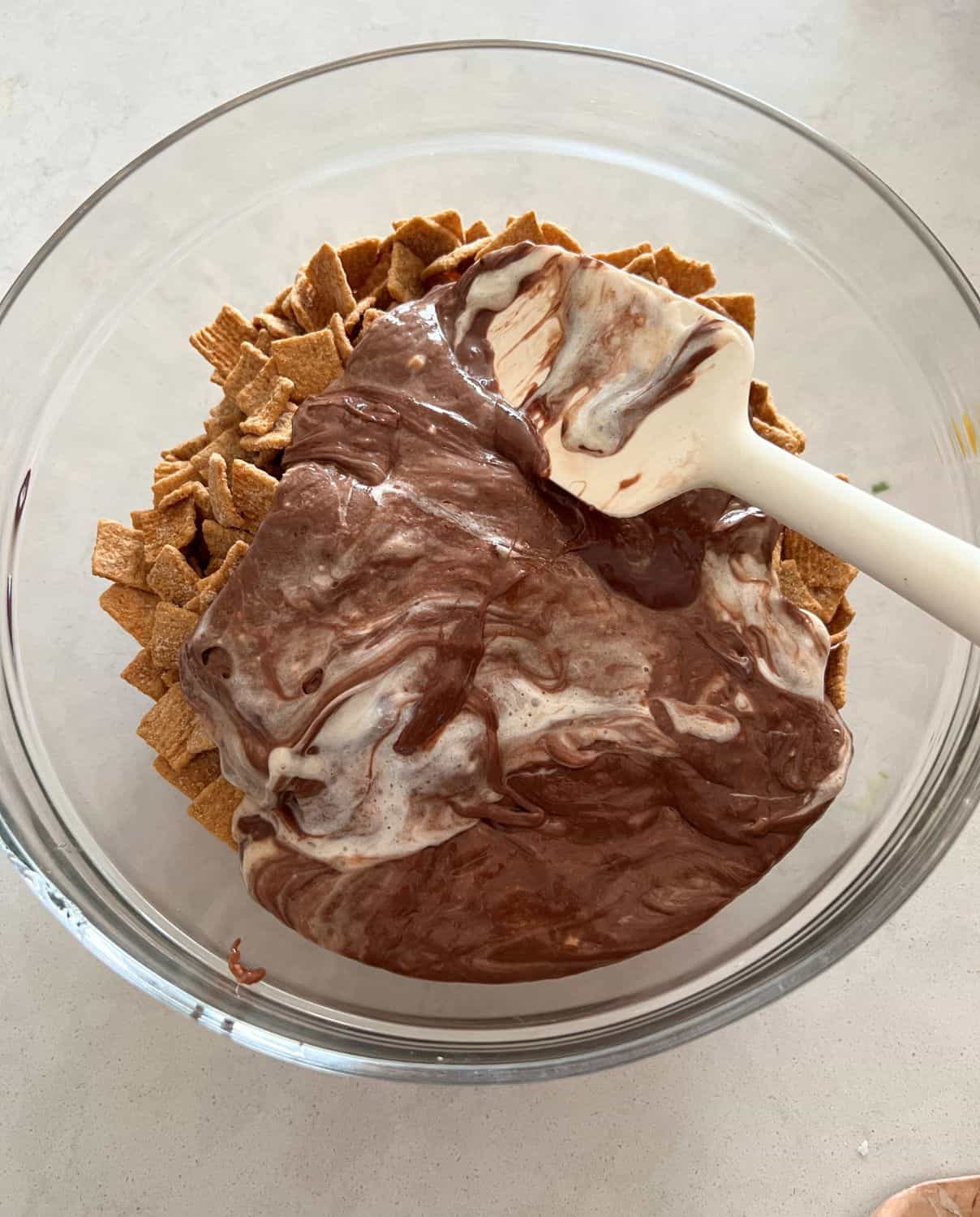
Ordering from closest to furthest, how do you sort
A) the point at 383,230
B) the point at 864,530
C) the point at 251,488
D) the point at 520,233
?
the point at 864,530, the point at 251,488, the point at 520,233, the point at 383,230

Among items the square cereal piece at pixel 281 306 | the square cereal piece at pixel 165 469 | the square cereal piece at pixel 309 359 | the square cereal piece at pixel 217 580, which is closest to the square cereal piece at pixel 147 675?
the square cereal piece at pixel 217 580

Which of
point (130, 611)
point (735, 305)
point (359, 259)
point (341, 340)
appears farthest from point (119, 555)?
point (735, 305)

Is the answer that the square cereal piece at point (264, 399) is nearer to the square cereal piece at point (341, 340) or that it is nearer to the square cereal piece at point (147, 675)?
the square cereal piece at point (341, 340)

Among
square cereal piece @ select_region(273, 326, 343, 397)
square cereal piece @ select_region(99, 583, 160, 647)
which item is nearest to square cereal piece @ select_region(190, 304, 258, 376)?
square cereal piece @ select_region(273, 326, 343, 397)

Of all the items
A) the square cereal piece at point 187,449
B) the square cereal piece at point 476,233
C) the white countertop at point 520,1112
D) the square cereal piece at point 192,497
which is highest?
the square cereal piece at point 476,233

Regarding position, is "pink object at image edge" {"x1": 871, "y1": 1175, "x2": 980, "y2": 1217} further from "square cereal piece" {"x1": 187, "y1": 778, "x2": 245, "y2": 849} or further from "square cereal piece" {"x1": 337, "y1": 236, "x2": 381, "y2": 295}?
"square cereal piece" {"x1": 337, "y1": 236, "x2": 381, "y2": 295}

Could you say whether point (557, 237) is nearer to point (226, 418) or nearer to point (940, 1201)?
point (226, 418)
